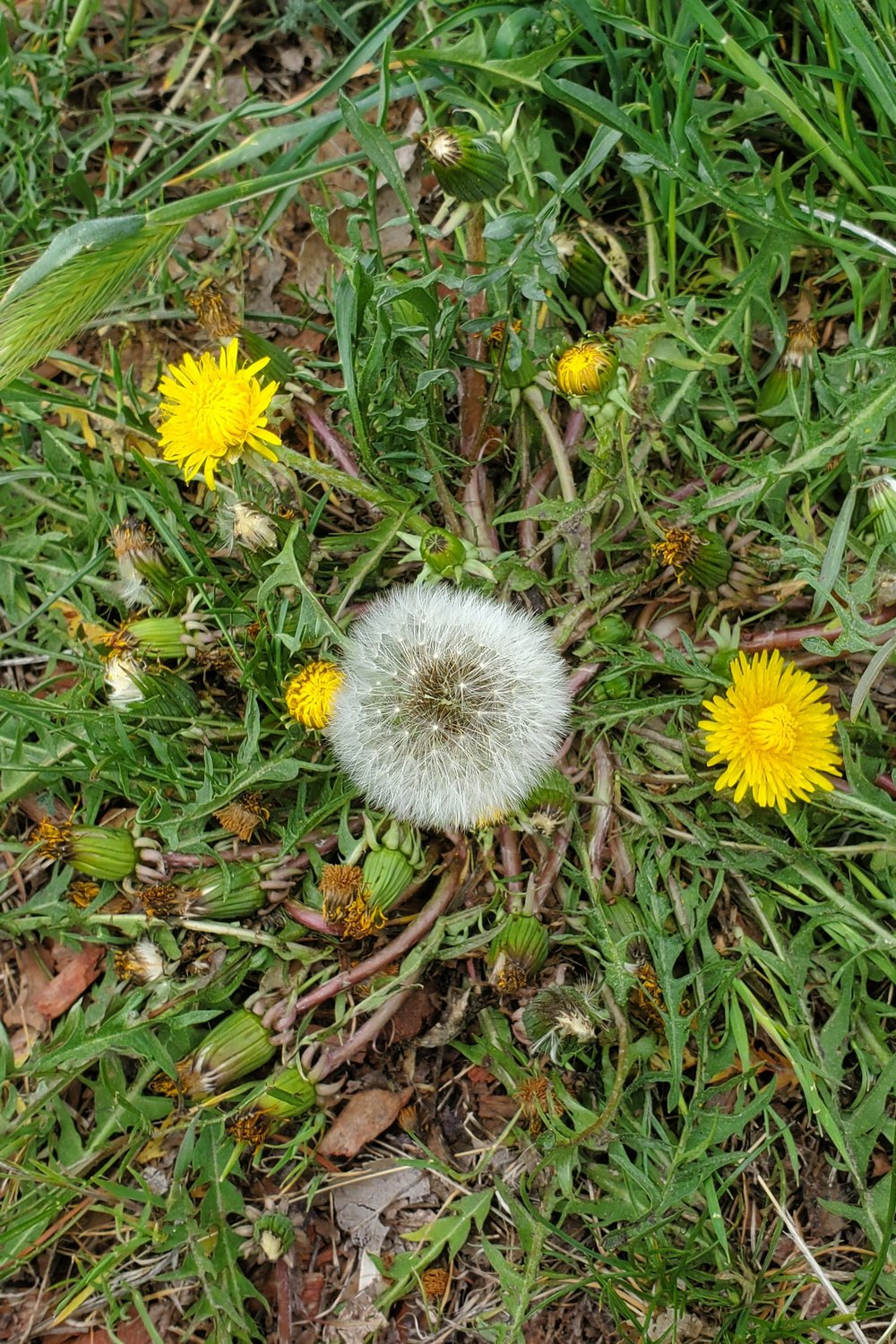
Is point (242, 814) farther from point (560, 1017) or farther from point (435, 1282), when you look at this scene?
point (435, 1282)

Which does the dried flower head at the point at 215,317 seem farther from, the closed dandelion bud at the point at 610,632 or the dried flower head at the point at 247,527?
the closed dandelion bud at the point at 610,632

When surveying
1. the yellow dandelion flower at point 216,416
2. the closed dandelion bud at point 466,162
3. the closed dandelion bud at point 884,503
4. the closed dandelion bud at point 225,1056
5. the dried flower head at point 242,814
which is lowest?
the closed dandelion bud at point 225,1056

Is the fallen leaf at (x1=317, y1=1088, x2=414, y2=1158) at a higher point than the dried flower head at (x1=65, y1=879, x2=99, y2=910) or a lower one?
lower

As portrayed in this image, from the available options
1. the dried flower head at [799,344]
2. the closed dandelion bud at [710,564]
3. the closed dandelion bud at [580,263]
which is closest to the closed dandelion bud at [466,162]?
the closed dandelion bud at [580,263]

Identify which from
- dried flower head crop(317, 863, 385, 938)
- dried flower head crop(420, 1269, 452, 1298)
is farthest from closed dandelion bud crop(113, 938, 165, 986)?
dried flower head crop(420, 1269, 452, 1298)

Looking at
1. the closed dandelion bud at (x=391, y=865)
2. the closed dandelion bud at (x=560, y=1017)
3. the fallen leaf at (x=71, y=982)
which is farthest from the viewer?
the fallen leaf at (x=71, y=982)

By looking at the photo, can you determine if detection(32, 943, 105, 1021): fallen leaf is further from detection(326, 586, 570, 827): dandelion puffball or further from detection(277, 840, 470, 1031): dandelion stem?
detection(326, 586, 570, 827): dandelion puffball
